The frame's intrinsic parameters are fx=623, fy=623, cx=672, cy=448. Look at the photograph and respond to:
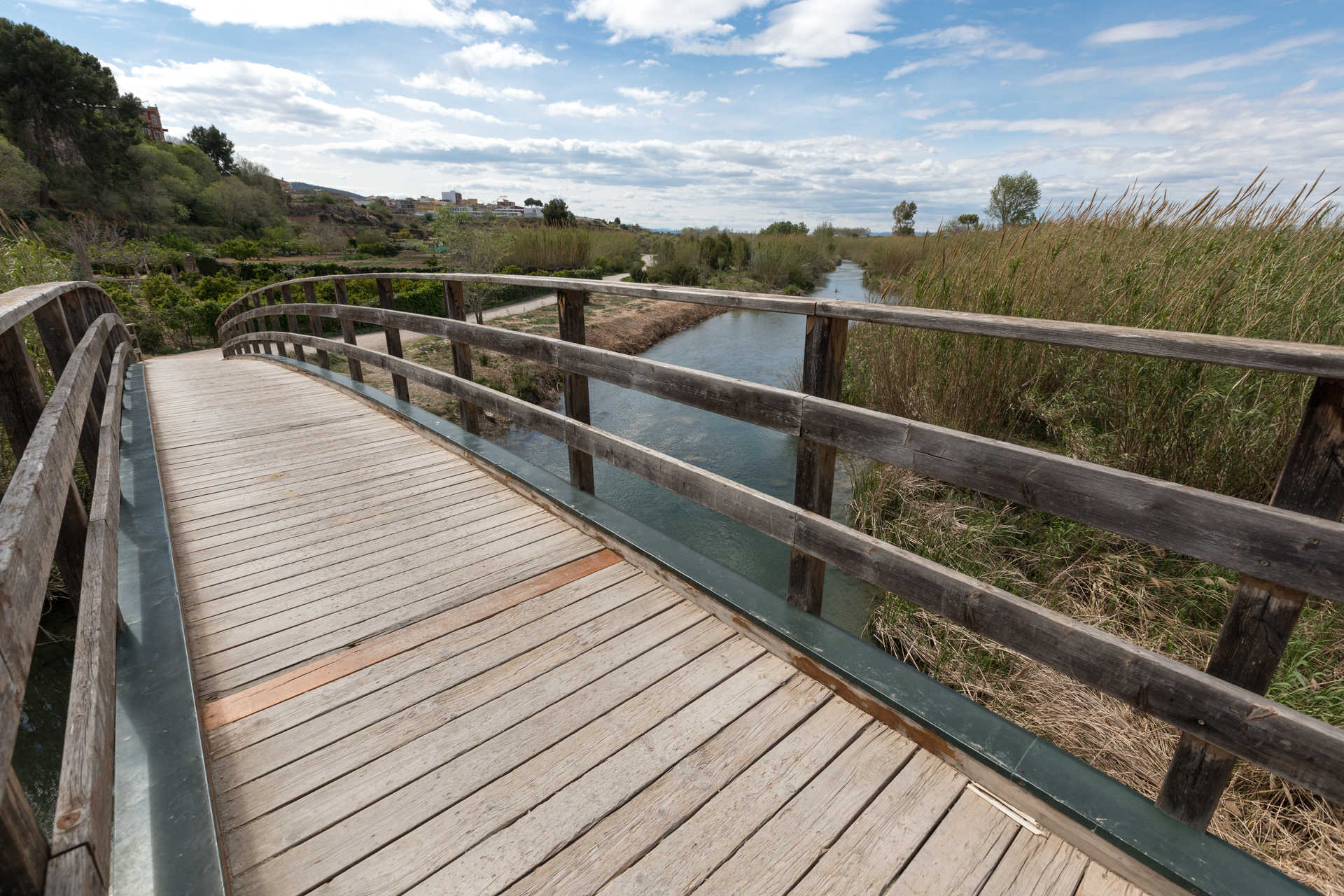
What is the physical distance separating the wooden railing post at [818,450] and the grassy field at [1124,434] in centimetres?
138

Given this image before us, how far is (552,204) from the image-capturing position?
37.3 m

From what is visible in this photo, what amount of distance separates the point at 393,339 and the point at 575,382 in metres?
2.64

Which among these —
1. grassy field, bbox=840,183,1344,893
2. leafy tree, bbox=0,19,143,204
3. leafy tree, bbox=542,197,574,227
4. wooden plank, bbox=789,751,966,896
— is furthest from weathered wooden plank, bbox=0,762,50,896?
leafy tree, bbox=0,19,143,204

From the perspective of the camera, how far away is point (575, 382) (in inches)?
114

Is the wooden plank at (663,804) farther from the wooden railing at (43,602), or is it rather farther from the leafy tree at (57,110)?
the leafy tree at (57,110)

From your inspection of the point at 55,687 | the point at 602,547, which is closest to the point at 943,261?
the point at 602,547

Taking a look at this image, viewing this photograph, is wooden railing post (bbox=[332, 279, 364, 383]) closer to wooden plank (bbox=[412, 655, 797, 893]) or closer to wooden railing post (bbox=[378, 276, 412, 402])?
wooden railing post (bbox=[378, 276, 412, 402])

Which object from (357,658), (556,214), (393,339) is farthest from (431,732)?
(556,214)

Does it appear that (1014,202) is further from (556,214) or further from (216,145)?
(216,145)

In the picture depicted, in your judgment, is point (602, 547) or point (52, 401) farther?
point (602, 547)

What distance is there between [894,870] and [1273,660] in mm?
865

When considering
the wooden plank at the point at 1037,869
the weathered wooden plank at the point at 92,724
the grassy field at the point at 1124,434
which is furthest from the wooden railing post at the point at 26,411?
the grassy field at the point at 1124,434

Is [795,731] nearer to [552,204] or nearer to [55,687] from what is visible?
[55,687]

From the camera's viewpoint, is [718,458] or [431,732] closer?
[431,732]
